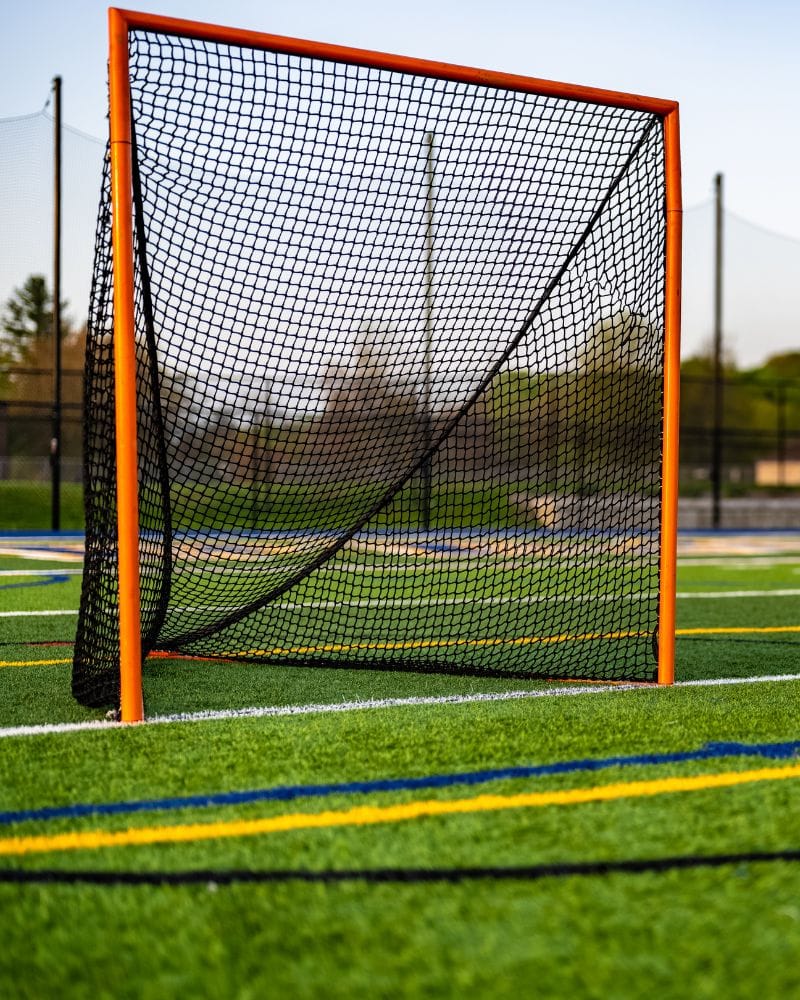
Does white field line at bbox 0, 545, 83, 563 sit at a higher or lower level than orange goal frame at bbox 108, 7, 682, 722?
lower

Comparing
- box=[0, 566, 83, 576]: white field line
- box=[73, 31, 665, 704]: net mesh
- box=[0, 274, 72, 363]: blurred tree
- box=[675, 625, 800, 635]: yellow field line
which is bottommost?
box=[675, 625, 800, 635]: yellow field line

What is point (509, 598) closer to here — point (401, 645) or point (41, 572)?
point (401, 645)

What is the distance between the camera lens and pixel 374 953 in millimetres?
1753

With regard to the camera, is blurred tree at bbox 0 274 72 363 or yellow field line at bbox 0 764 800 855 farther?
blurred tree at bbox 0 274 72 363

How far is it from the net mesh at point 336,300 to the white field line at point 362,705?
29cm

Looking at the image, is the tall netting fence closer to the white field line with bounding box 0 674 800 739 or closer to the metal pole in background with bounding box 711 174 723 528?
the white field line with bounding box 0 674 800 739

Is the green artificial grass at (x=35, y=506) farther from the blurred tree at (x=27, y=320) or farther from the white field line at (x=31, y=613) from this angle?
the white field line at (x=31, y=613)

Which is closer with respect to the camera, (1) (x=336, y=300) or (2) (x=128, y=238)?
(2) (x=128, y=238)

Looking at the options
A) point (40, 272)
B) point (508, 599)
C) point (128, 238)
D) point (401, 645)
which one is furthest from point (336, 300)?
point (40, 272)

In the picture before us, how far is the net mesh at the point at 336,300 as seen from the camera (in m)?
4.14

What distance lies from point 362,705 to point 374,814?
1297 millimetres

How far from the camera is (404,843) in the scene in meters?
2.28

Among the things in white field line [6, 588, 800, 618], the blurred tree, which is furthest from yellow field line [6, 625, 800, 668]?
the blurred tree

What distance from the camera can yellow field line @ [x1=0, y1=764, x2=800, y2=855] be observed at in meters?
2.29
